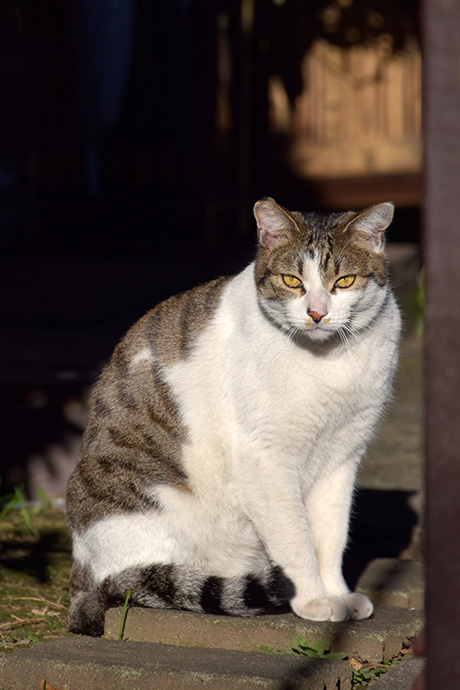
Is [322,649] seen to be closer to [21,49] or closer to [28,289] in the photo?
[28,289]

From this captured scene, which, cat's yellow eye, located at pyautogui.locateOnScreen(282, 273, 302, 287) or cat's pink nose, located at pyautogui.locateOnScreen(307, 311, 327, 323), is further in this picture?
cat's yellow eye, located at pyautogui.locateOnScreen(282, 273, 302, 287)

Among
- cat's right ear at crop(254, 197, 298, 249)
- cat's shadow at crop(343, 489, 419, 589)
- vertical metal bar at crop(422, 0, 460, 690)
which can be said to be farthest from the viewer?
cat's shadow at crop(343, 489, 419, 589)

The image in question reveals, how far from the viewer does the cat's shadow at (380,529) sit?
392 cm

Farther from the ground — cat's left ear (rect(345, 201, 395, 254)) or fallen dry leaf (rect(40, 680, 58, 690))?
cat's left ear (rect(345, 201, 395, 254))

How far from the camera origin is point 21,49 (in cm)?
745

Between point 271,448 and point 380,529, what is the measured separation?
1.29 meters

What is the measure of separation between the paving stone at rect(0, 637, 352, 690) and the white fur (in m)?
0.41

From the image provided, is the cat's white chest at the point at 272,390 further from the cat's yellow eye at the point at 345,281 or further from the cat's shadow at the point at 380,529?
the cat's shadow at the point at 380,529

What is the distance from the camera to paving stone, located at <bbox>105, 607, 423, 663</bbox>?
281cm

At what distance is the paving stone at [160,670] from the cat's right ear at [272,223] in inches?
52.9

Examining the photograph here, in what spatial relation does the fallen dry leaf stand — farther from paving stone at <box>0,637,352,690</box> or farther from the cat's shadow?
the cat's shadow

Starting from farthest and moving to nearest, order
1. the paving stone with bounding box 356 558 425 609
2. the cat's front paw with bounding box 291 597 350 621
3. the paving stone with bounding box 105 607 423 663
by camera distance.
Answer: the paving stone with bounding box 356 558 425 609, the cat's front paw with bounding box 291 597 350 621, the paving stone with bounding box 105 607 423 663

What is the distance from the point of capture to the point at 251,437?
2941 mm

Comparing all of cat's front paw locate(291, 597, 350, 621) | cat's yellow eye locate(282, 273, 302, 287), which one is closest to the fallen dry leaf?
cat's front paw locate(291, 597, 350, 621)
